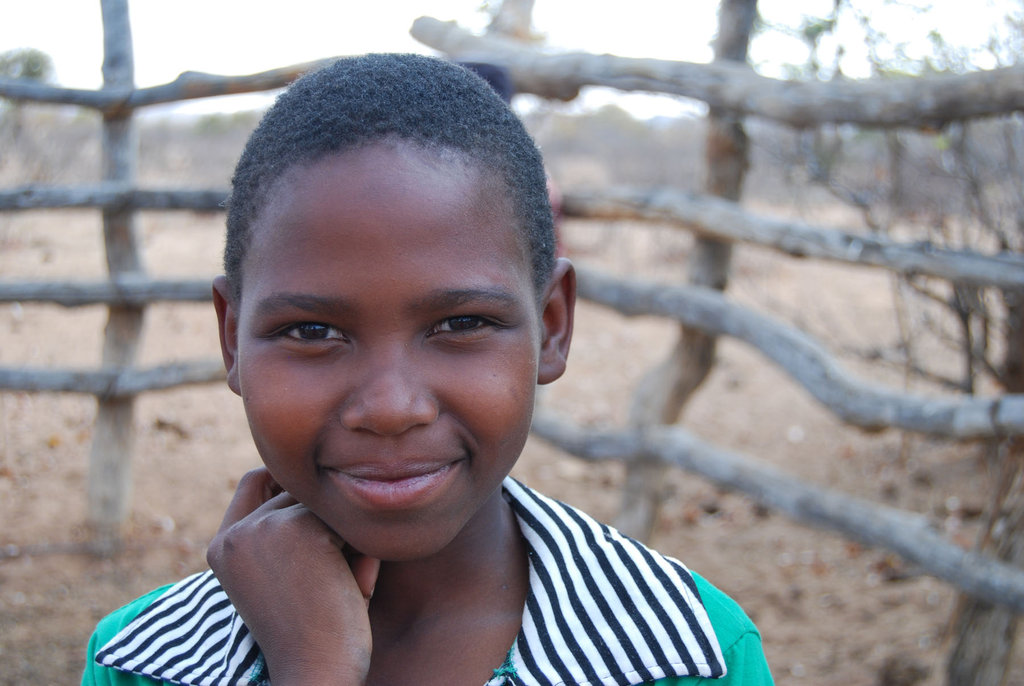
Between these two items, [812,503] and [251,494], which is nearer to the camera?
[251,494]

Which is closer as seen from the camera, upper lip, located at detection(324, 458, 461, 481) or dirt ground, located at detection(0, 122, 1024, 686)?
upper lip, located at detection(324, 458, 461, 481)

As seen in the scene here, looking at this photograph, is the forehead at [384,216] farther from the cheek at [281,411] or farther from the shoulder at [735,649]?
the shoulder at [735,649]

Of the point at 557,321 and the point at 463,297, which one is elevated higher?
the point at 463,297

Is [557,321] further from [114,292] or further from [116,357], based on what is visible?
[116,357]

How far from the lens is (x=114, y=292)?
148 inches

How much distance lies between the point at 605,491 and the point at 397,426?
392cm

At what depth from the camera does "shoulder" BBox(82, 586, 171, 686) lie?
3.97 feet

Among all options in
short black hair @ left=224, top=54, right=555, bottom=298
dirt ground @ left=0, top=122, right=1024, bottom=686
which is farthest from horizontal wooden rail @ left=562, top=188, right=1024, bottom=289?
short black hair @ left=224, top=54, right=555, bottom=298

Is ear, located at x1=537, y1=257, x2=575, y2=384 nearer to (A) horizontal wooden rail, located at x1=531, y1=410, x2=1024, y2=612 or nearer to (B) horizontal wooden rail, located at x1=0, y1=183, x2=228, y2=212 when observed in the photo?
(A) horizontal wooden rail, located at x1=531, y1=410, x2=1024, y2=612

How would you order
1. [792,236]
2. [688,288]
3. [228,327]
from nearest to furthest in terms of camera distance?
1. [228,327]
2. [792,236]
3. [688,288]

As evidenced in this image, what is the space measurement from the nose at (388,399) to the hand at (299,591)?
9.0 inches

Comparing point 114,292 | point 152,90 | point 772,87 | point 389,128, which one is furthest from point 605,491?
point 389,128

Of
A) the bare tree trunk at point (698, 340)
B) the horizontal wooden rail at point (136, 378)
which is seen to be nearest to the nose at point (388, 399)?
the bare tree trunk at point (698, 340)

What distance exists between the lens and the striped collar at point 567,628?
114 cm
